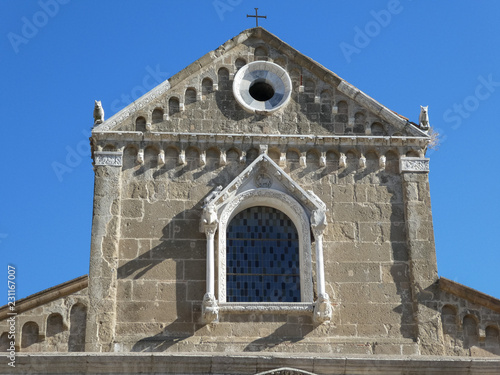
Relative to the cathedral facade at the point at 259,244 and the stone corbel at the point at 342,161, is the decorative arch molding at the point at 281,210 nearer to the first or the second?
the cathedral facade at the point at 259,244

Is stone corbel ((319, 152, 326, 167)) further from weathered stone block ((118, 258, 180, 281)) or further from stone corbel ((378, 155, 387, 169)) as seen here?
weathered stone block ((118, 258, 180, 281))

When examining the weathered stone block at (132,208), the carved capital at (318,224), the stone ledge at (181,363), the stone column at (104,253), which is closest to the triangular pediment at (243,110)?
the stone column at (104,253)

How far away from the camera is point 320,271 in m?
21.2

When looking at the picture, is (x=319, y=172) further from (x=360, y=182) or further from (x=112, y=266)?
(x=112, y=266)

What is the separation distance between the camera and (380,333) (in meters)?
20.9

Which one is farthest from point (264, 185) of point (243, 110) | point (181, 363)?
point (181, 363)

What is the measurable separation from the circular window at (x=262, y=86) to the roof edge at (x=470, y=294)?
17.2 feet

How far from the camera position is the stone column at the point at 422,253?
20906mm

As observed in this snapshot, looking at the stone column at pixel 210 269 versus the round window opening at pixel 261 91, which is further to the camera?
the round window opening at pixel 261 91

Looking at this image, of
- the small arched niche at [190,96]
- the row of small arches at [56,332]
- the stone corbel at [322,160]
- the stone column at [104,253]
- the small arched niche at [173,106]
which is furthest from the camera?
the small arched niche at [190,96]

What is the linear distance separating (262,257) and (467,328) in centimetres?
431

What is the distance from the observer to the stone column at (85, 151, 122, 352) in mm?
20484

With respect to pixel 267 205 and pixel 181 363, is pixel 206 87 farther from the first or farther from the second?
pixel 181 363

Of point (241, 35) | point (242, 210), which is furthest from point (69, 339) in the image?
point (241, 35)
